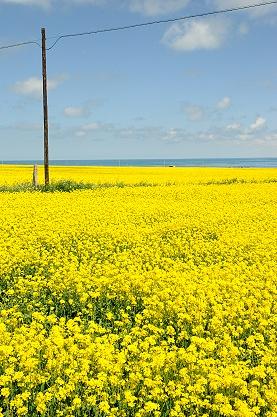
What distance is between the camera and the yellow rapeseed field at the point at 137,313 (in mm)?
5383

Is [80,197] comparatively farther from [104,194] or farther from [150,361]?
[150,361]

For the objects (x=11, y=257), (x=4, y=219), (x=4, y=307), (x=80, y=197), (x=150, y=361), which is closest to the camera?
(x=150, y=361)

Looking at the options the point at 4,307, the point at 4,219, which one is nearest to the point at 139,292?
the point at 4,307

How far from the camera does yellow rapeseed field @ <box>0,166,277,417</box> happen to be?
538 cm

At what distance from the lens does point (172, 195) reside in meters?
27.8

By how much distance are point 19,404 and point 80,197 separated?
20.9m

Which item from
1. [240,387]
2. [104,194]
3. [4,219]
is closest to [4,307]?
[240,387]

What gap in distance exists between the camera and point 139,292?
372 inches

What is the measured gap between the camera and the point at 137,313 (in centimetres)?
879

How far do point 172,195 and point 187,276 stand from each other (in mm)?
17993

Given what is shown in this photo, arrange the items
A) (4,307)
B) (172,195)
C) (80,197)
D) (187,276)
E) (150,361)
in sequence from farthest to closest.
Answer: (172,195) < (80,197) < (187,276) < (4,307) < (150,361)

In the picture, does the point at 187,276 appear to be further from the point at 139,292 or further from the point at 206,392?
the point at 206,392

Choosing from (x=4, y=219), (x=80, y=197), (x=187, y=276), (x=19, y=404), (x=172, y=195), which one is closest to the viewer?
(x=19, y=404)

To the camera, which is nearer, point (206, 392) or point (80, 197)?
point (206, 392)
